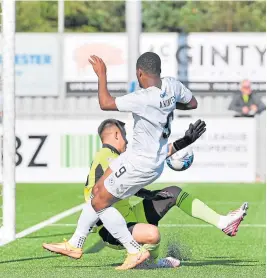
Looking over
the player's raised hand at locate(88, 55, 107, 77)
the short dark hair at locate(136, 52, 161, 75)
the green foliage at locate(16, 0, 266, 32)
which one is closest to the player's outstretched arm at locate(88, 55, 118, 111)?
the player's raised hand at locate(88, 55, 107, 77)

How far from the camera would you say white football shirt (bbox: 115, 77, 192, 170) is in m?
9.46

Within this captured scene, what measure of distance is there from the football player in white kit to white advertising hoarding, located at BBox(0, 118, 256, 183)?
14790 mm

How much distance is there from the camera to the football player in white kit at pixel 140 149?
31.1ft

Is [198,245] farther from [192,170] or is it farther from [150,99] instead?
[192,170]

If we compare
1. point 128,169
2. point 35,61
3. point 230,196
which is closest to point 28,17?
point 35,61

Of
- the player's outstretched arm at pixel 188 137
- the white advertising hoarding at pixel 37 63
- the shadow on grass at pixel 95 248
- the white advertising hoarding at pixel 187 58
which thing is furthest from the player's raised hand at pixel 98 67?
the white advertising hoarding at pixel 187 58

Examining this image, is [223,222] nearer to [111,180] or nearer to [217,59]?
[111,180]

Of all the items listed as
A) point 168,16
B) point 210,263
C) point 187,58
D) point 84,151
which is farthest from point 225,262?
point 168,16

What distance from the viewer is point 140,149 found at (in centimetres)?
954

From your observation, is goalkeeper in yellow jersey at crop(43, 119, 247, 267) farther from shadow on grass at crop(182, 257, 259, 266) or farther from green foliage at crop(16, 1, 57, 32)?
green foliage at crop(16, 1, 57, 32)

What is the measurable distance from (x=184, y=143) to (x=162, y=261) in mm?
1151

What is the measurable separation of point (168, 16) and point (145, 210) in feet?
153

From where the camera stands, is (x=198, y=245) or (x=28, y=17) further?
(x=28, y=17)

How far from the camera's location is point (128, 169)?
955cm
